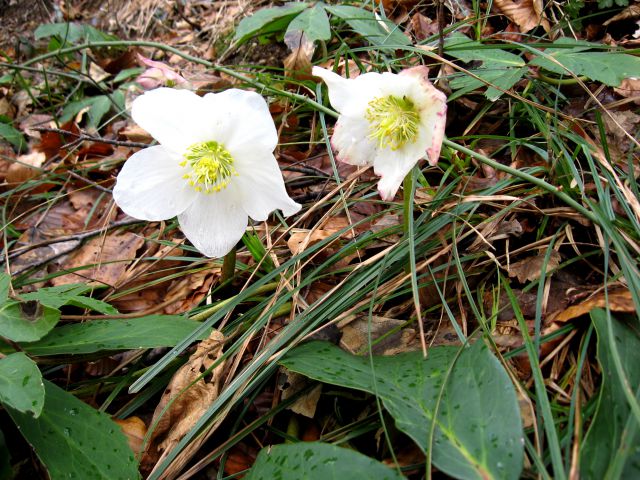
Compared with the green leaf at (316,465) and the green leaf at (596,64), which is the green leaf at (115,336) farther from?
the green leaf at (596,64)

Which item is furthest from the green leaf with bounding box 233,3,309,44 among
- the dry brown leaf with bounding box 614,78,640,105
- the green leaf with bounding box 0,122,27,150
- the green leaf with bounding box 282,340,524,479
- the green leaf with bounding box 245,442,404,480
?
the green leaf with bounding box 245,442,404,480

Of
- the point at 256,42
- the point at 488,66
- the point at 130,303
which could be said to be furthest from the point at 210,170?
the point at 256,42

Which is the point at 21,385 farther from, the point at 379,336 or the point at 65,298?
the point at 379,336

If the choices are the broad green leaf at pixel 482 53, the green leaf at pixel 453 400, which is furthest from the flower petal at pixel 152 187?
the broad green leaf at pixel 482 53

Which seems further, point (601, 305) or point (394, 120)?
point (394, 120)

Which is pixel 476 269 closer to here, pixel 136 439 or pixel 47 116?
pixel 136 439

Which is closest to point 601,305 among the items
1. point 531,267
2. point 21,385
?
point 531,267
